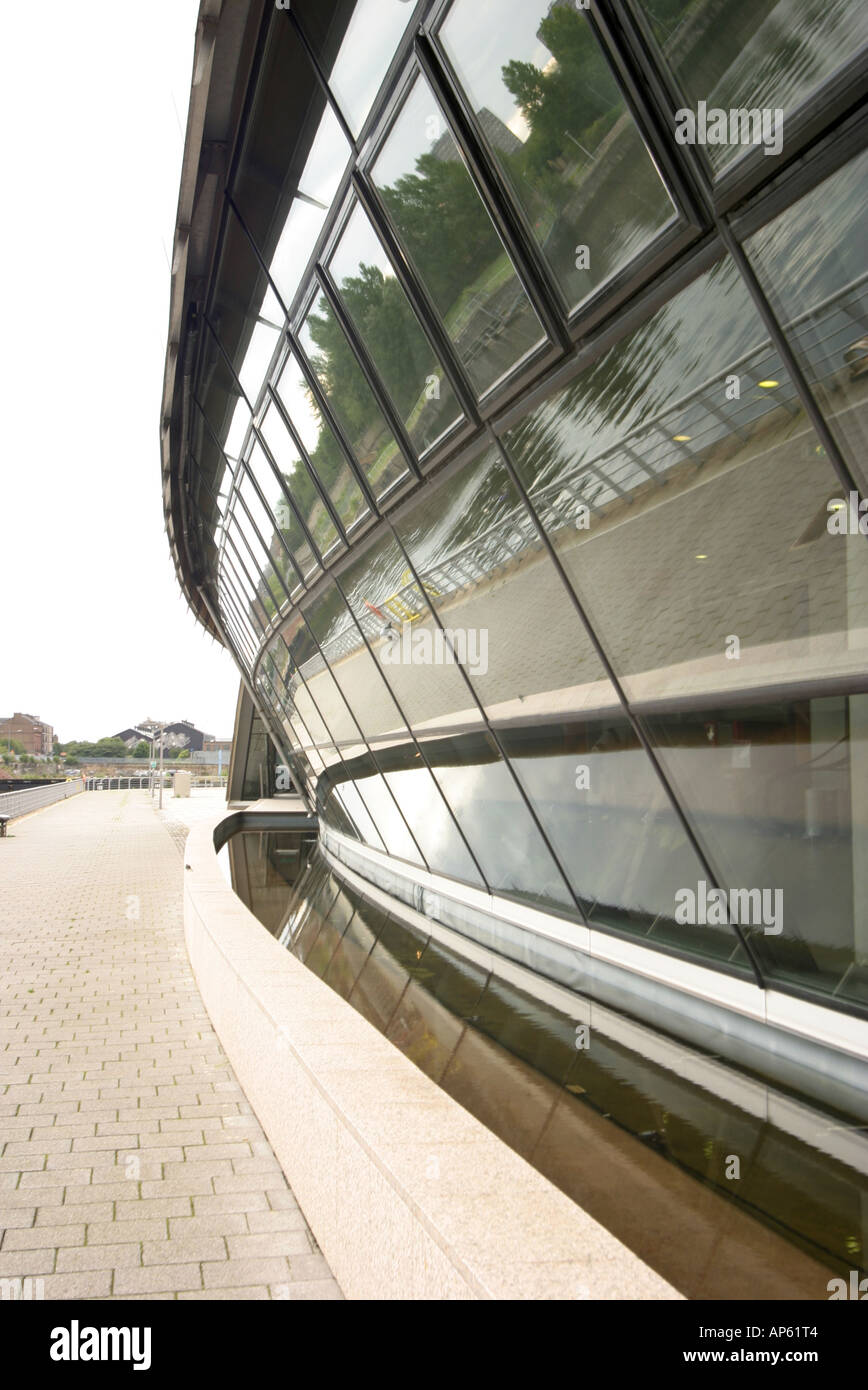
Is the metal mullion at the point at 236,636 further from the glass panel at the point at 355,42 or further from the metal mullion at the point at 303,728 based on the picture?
the glass panel at the point at 355,42

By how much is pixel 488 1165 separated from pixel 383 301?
604cm

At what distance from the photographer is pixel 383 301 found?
7.63 metres

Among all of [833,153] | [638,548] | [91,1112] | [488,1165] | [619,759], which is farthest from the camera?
[619,759]

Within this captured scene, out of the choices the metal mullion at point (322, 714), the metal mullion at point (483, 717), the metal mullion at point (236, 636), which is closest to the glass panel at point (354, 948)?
the metal mullion at point (322, 714)

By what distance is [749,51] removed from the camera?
4.24 metres

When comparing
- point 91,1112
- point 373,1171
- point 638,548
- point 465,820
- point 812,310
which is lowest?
point 91,1112

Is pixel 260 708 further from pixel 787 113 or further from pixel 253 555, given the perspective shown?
pixel 787 113

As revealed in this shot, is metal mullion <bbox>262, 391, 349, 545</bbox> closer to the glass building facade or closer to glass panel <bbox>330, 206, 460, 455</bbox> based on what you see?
the glass building facade

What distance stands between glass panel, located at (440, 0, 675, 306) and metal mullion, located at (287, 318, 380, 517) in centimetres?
390

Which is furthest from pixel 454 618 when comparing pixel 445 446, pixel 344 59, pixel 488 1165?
pixel 488 1165

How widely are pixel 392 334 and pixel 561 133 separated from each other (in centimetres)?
264

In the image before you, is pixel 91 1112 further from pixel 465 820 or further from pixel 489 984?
pixel 465 820

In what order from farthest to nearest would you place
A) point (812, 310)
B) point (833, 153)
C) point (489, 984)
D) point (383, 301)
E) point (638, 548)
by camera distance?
1. point (489, 984)
2. point (383, 301)
3. point (638, 548)
4. point (812, 310)
5. point (833, 153)

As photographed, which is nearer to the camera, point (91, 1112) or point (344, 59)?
point (91, 1112)
